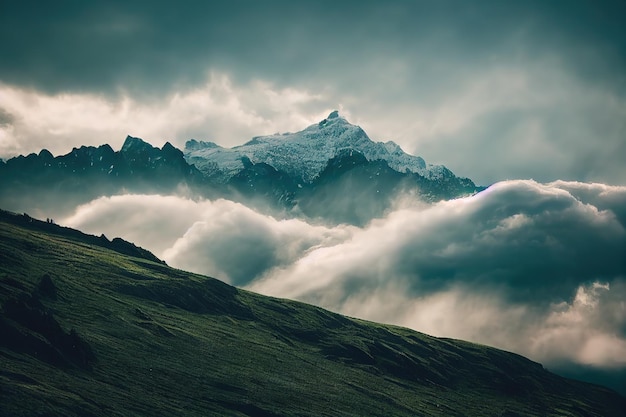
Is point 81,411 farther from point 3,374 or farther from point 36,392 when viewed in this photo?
point 3,374

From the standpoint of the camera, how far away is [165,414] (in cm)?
19750

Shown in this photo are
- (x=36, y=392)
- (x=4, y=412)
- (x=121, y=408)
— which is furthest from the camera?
(x=121, y=408)

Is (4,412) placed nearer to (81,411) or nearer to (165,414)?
(81,411)

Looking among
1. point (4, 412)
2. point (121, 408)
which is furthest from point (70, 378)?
point (4, 412)

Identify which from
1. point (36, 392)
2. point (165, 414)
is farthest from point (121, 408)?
point (36, 392)

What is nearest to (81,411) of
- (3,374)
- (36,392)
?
(36,392)

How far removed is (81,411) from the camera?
6708 inches

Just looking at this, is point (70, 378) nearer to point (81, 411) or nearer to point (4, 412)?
point (81, 411)

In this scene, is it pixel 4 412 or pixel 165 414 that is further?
pixel 165 414

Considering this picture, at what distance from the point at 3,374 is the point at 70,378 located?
28.4m

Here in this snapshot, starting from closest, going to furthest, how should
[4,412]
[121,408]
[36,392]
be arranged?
1. [4,412]
2. [36,392]
3. [121,408]

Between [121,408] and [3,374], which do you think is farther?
[121,408]

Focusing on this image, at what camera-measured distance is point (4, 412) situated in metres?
149

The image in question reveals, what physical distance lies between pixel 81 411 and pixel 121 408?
18.6 metres
